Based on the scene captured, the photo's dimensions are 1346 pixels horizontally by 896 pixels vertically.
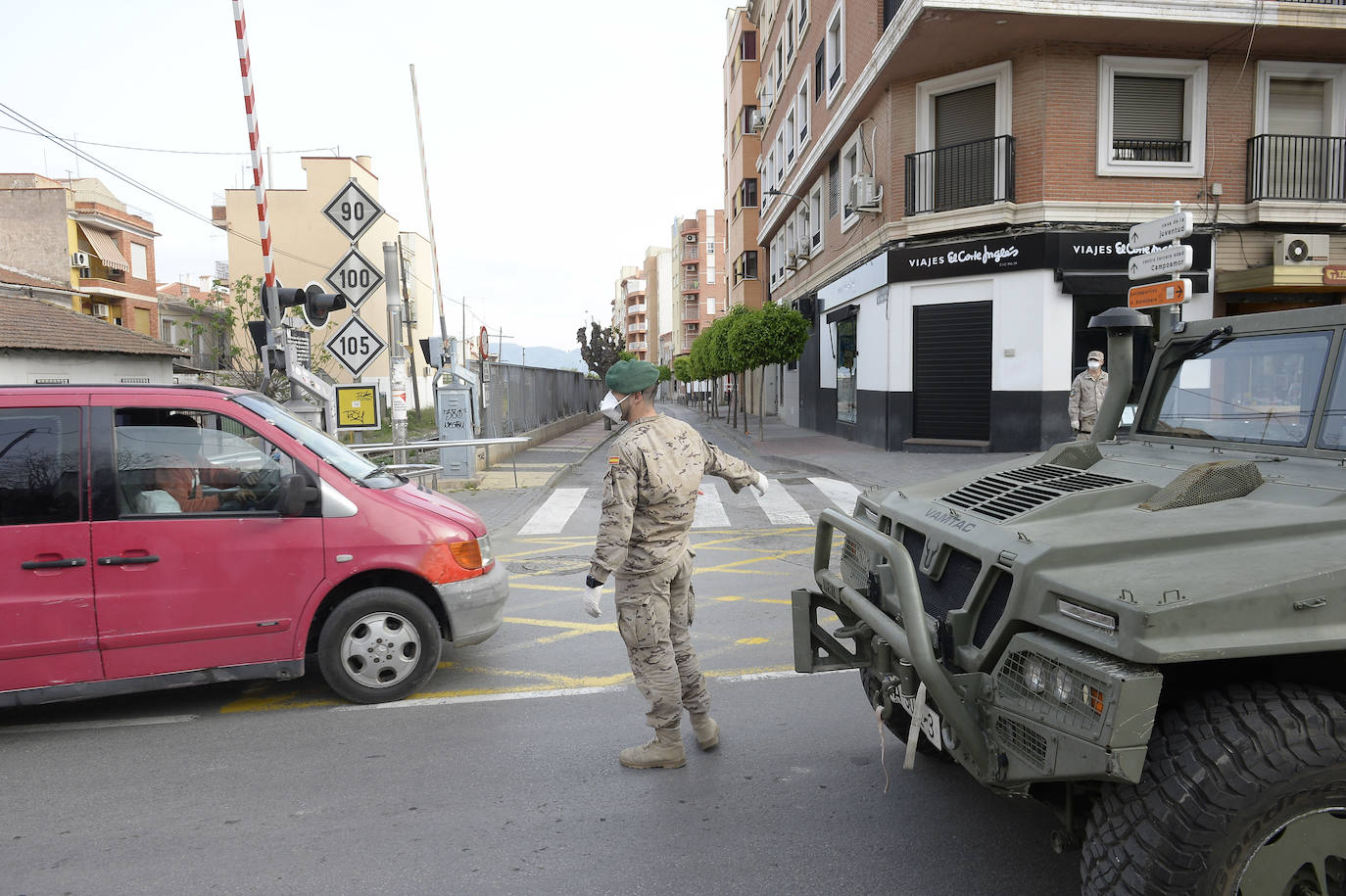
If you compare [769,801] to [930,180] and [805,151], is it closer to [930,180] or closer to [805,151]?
[930,180]

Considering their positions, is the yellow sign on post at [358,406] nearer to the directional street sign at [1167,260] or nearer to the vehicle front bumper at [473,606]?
the vehicle front bumper at [473,606]

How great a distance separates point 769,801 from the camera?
3.57 m

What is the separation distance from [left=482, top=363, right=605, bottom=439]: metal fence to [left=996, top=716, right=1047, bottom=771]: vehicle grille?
53.0 ft

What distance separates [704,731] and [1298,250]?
18000 mm

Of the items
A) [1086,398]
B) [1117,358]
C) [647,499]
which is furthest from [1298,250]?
[647,499]

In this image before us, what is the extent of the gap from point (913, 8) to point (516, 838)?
16248mm

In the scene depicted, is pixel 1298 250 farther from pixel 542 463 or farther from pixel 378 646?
pixel 378 646

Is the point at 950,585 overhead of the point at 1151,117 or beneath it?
beneath

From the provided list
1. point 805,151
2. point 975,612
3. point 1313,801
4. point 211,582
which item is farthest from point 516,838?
point 805,151

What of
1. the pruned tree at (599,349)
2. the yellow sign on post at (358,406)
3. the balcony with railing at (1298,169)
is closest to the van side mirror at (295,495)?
the yellow sign on post at (358,406)

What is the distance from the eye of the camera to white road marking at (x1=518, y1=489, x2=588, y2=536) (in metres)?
10.8

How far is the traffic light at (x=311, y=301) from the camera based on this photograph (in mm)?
9086

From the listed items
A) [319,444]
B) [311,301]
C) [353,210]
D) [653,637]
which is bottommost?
[653,637]

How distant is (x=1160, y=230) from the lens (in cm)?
654
